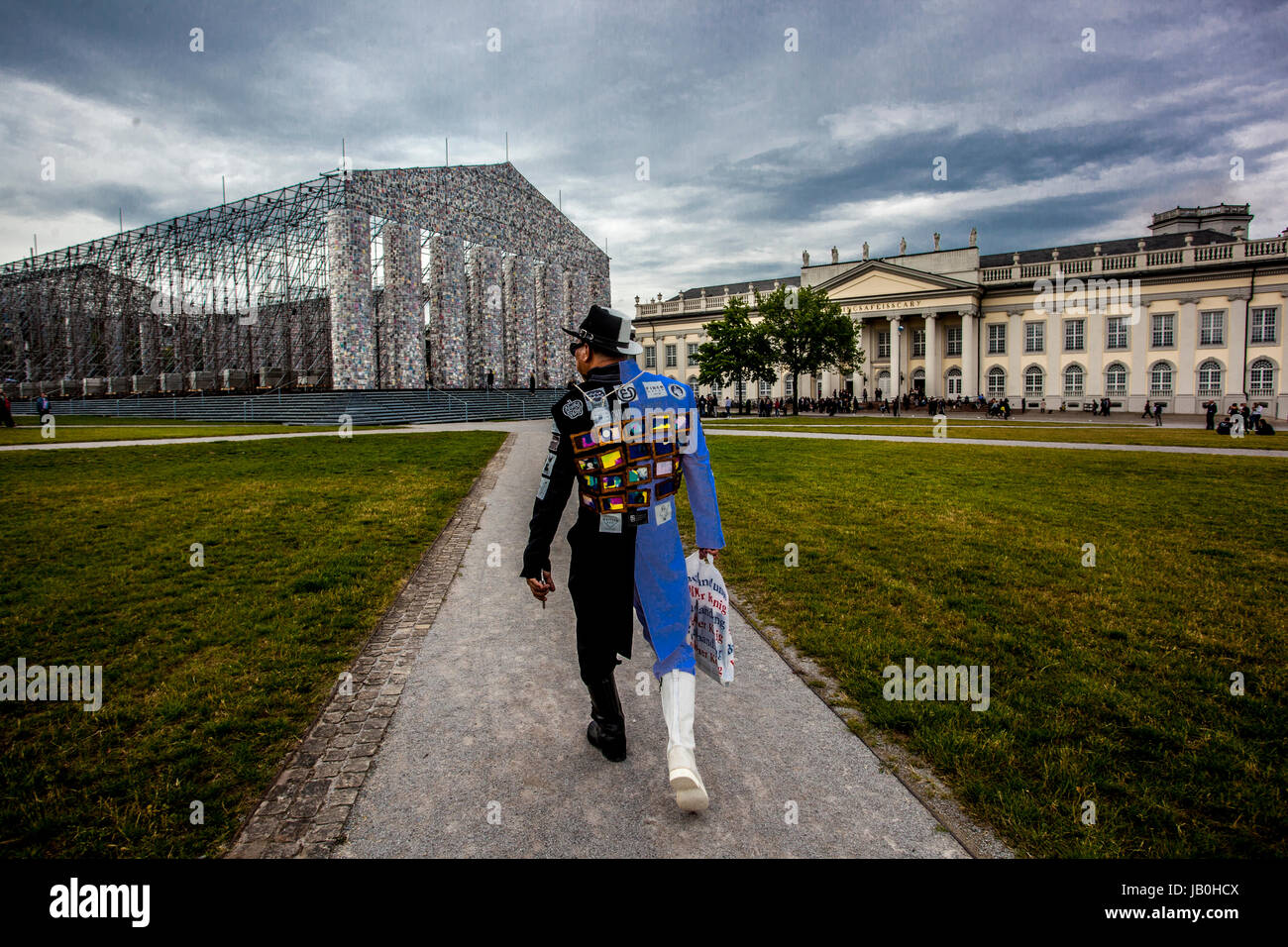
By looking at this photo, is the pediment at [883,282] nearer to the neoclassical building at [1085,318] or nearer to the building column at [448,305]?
the neoclassical building at [1085,318]

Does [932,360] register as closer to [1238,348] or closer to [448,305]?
[1238,348]

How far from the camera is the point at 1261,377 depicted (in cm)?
5041

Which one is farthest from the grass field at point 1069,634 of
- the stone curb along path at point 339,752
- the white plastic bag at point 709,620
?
the stone curb along path at point 339,752

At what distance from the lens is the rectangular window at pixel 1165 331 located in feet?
176

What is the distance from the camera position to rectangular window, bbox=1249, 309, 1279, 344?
1970 inches

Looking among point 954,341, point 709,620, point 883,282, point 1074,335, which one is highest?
point 883,282

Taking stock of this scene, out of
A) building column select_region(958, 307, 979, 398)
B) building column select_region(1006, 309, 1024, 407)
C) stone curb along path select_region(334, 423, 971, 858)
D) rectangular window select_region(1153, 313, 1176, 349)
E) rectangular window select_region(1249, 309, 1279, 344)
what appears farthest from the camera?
building column select_region(958, 307, 979, 398)

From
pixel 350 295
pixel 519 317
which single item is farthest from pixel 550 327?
pixel 350 295

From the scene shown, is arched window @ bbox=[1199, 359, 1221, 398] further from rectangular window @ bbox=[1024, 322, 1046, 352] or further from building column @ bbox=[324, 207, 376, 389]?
building column @ bbox=[324, 207, 376, 389]

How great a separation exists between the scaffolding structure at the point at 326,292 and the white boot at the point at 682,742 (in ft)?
103

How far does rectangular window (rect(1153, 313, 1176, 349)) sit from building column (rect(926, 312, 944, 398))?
55.5 feet

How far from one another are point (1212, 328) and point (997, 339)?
1563 centimetres

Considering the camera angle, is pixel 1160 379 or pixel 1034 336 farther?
pixel 1034 336

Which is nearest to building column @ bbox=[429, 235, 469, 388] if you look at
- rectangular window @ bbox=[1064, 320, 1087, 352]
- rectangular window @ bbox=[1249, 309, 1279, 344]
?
rectangular window @ bbox=[1064, 320, 1087, 352]
